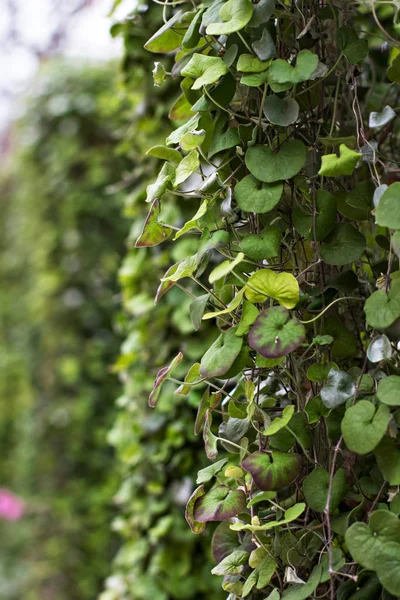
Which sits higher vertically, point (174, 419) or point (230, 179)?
point (230, 179)

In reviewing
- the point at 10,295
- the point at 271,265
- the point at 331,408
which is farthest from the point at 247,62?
the point at 10,295

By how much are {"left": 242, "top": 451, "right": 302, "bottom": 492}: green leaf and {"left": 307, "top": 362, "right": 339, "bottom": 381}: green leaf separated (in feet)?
0.31

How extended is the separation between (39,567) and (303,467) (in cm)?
245

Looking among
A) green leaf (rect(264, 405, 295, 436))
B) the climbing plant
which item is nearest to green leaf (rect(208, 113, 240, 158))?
the climbing plant

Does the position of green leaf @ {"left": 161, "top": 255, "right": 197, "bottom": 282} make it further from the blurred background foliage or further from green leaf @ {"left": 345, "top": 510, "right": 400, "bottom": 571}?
the blurred background foliage

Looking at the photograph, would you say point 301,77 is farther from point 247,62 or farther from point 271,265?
point 271,265

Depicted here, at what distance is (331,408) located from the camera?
0.74 m

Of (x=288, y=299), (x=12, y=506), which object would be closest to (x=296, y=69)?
(x=288, y=299)

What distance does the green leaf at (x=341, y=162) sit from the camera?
67cm

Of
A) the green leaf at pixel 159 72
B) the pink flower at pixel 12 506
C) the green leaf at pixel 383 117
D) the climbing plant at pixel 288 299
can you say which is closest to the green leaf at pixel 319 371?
the climbing plant at pixel 288 299

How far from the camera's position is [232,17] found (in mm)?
747

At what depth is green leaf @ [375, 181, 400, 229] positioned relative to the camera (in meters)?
0.65

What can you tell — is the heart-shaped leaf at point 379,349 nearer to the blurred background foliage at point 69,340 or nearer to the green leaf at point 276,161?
the green leaf at point 276,161

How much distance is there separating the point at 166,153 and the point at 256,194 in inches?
7.2
